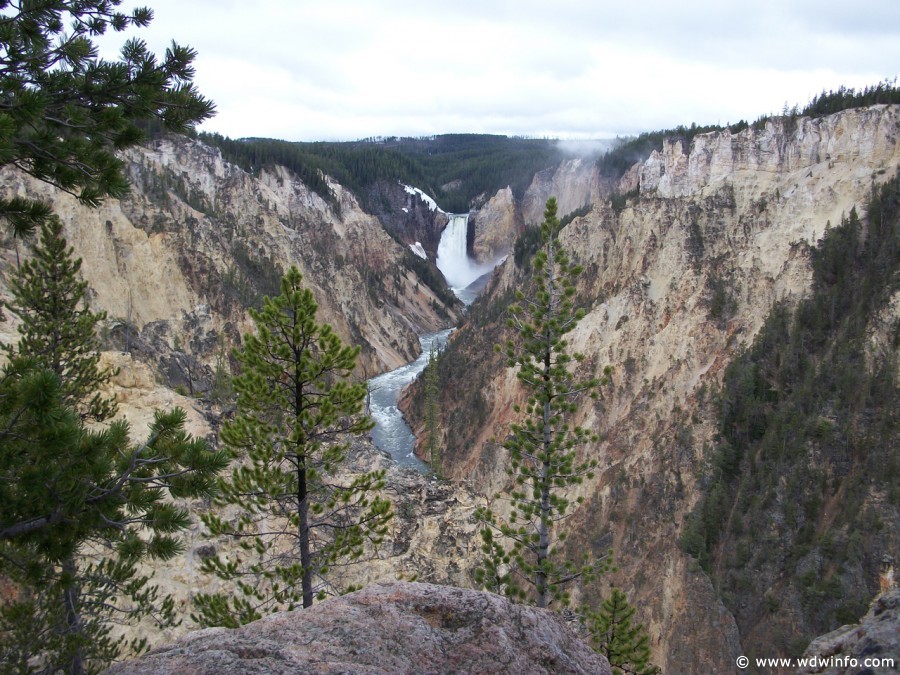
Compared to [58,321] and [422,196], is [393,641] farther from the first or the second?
[422,196]

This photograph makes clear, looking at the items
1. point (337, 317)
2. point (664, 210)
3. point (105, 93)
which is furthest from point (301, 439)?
point (337, 317)

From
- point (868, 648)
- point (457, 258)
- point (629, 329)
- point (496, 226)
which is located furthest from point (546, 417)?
point (457, 258)

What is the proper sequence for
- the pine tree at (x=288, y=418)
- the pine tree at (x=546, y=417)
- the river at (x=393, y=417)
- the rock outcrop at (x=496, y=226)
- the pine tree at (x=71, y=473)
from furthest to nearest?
the rock outcrop at (x=496, y=226) → the river at (x=393, y=417) → the pine tree at (x=546, y=417) → the pine tree at (x=288, y=418) → the pine tree at (x=71, y=473)

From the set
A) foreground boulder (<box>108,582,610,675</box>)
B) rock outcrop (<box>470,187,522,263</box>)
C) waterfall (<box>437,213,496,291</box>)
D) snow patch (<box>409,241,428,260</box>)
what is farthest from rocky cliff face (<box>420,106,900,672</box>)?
waterfall (<box>437,213,496,291</box>)

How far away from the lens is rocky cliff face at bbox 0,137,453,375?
38.1 metres

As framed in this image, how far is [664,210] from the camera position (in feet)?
128

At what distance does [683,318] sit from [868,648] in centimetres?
3100

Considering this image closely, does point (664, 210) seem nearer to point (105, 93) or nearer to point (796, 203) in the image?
point (796, 203)

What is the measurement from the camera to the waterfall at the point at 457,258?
118875 millimetres

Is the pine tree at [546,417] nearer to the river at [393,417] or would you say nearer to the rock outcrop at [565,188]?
the river at [393,417]

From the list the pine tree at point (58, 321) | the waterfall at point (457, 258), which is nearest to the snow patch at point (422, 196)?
the waterfall at point (457, 258)

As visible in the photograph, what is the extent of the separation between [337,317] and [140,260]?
23.4 m

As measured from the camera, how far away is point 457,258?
121750 mm

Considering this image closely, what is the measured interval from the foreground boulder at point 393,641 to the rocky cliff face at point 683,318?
20.9 m
